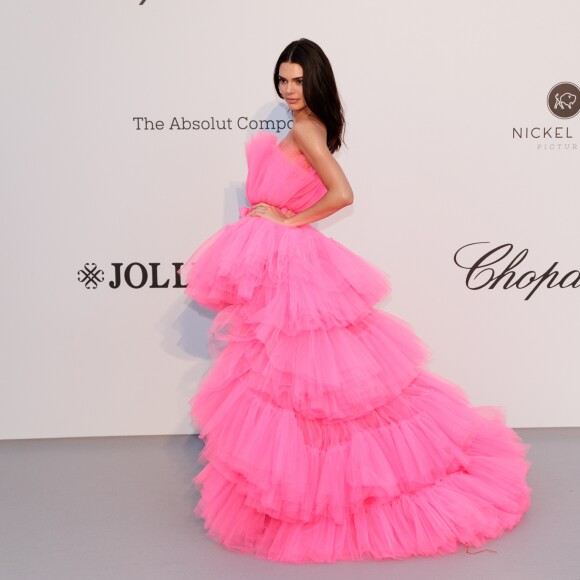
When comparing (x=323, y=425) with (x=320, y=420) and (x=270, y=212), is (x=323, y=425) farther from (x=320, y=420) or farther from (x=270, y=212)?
(x=270, y=212)

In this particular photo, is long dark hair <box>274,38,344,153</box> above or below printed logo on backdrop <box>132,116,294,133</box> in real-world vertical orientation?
above

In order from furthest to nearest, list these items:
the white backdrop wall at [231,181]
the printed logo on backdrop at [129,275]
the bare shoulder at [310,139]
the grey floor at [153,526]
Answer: the printed logo on backdrop at [129,275] < the white backdrop wall at [231,181] < the bare shoulder at [310,139] < the grey floor at [153,526]

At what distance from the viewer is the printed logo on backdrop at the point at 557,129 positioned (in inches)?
165

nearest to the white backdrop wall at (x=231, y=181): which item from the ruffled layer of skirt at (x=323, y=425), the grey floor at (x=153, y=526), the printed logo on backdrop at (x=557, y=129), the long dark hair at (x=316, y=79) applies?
the printed logo on backdrop at (x=557, y=129)

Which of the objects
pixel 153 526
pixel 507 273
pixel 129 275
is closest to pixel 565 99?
pixel 507 273

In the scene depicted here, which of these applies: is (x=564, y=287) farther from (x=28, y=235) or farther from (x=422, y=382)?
(x=28, y=235)

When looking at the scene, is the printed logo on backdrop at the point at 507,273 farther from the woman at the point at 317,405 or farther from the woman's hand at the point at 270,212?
the woman's hand at the point at 270,212

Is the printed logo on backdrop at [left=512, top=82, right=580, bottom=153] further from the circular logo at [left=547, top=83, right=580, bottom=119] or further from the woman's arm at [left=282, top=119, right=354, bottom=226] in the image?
the woman's arm at [left=282, top=119, right=354, bottom=226]

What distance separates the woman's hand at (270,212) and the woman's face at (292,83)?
1.29 feet

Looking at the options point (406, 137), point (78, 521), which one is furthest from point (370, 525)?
point (406, 137)

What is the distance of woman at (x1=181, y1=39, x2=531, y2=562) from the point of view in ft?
9.34

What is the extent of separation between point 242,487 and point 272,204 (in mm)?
1073

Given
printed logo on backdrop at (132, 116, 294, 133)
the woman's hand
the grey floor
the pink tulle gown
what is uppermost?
printed logo on backdrop at (132, 116, 294, 133)

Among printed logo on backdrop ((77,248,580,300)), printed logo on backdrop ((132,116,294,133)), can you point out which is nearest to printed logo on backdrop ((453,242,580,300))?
printed logo on backdrop ((77,248,580,300))
